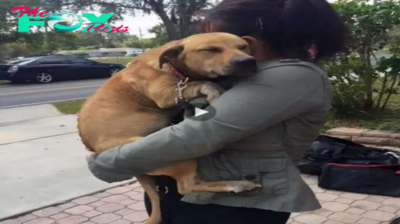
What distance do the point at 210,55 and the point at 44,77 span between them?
60.1 feet

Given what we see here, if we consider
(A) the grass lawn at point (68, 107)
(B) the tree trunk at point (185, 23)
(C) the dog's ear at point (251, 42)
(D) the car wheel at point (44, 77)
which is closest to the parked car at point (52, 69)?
(D) the car wheel at point (44, 77)

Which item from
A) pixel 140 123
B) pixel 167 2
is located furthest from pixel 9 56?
pixel 140 123

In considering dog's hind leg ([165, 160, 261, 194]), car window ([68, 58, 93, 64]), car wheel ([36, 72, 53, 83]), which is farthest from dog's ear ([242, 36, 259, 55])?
car window ([68, 58, 93, 64])

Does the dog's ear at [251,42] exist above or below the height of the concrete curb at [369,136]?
above

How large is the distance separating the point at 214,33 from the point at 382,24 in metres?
5.65

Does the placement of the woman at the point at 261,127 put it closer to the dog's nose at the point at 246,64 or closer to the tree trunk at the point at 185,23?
the dog's nose at the point at 246,64

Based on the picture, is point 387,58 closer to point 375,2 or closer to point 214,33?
point 375,2

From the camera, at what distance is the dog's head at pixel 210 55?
1.53m

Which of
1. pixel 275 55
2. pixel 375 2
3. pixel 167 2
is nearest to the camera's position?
pixel 275 55

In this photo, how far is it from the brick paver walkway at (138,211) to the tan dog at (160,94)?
2.33 m

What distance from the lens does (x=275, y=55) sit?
158 centimetres

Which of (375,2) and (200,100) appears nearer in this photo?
(200,100)

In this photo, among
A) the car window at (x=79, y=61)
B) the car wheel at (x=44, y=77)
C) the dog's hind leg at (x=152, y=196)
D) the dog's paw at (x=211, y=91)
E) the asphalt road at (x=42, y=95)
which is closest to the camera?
the dog's paw at (x=211, y=91)

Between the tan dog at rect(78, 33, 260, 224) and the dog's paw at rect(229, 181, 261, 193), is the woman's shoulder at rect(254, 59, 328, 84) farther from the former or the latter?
the dog's paw at rect(229, 181, 261, 193)
